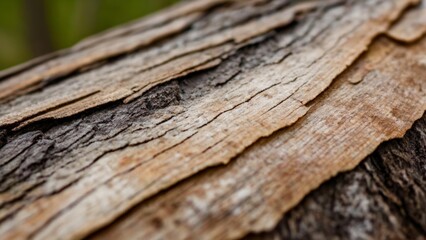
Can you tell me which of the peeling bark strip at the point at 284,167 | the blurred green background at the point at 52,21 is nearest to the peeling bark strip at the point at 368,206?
the peeling bark strip at the point at 284,167

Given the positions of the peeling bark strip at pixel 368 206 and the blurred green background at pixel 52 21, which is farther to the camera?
the blurred green background at pixel 52 21

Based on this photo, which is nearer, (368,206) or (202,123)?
(368,206)

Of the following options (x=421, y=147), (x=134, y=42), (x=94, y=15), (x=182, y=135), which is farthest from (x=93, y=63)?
(x=94, y=15)

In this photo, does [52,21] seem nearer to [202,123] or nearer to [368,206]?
[202,123]

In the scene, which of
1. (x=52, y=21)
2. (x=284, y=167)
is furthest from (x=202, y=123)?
(x=52, y=21)

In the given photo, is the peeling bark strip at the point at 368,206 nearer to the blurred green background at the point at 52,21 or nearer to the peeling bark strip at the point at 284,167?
the peeling bark strip at the point at 284,167

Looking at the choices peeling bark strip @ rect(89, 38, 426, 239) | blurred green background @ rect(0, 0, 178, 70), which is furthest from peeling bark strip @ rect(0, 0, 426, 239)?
blurred green background @ rect(0, 0, 178, 70)
